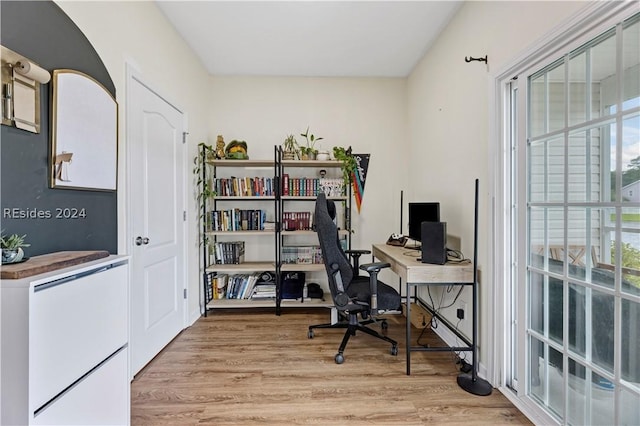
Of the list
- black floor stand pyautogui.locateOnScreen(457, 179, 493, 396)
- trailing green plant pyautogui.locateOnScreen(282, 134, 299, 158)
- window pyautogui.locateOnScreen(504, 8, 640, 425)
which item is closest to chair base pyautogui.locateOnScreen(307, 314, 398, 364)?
black floor stand pyautogui.locateOnScreen(457, 179, 493, 396)

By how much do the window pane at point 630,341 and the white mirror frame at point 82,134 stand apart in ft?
8.29

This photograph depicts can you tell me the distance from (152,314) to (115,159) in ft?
4.09

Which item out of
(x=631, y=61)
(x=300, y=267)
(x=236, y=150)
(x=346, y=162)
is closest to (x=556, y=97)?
(x=631, y=61)

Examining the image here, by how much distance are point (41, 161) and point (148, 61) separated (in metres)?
1.29

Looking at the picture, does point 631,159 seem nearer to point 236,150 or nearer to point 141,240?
point 141,240

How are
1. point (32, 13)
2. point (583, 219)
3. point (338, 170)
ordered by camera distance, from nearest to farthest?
A: point (32, 13) → point (583, 219) → point (338, 170)

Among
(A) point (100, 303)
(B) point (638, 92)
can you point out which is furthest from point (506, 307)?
(A) point (100, 303)

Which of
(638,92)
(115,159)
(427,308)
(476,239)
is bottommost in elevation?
(427,308)

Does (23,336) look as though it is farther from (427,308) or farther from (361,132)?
Result: (361,132)

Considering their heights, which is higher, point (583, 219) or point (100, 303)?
point (583, 219)

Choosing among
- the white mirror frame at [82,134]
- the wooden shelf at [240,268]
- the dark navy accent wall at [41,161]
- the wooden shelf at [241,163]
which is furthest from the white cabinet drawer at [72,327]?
the wooden shelf at [241,163]

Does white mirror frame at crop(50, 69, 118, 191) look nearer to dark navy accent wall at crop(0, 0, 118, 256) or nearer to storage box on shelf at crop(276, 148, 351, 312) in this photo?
dark navy accent wall at crop(0, 0, 118, 256)

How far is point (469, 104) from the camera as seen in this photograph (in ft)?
7.25

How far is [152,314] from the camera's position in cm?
234
